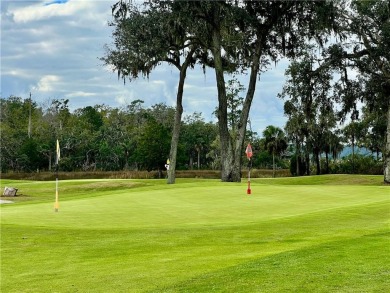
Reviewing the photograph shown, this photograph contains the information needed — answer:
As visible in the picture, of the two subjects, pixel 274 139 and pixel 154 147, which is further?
pixel 274 139

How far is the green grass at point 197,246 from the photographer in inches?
311

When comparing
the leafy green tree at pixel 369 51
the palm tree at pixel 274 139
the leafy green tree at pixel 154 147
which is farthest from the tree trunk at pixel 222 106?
the palm tree at pixel 274 139

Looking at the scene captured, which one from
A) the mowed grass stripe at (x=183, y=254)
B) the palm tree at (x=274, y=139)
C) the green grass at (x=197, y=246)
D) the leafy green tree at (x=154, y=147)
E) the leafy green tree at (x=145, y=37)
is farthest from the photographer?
the palm tree at (x=274, y=139)

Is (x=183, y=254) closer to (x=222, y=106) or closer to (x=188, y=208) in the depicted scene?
(x=188, y=208)

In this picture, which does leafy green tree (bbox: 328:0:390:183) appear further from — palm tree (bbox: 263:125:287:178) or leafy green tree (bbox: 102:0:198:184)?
palm tree (bbox: 263:125:287:178)

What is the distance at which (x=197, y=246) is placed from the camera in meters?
11.6

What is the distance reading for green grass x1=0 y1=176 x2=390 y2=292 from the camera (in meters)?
7.91

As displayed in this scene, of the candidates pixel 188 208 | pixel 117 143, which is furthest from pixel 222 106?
pixel 117 143

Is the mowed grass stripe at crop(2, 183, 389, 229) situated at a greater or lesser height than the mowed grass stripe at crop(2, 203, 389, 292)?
greater

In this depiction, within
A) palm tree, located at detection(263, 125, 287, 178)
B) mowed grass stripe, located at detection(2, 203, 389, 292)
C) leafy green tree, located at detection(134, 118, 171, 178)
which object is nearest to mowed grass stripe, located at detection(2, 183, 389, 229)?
mowed grass stripe, located at detection(2, 203, 389, 292)

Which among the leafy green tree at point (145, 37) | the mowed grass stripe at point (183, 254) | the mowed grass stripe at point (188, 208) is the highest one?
the leafy green tree at point (145, 37)

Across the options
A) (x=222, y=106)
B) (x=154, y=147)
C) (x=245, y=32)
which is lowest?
(x=154, y=147)

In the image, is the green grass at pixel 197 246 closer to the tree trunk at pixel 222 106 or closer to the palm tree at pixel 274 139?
the tree trunk at pixel 222 106

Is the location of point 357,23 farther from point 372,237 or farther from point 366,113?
point 372,237
